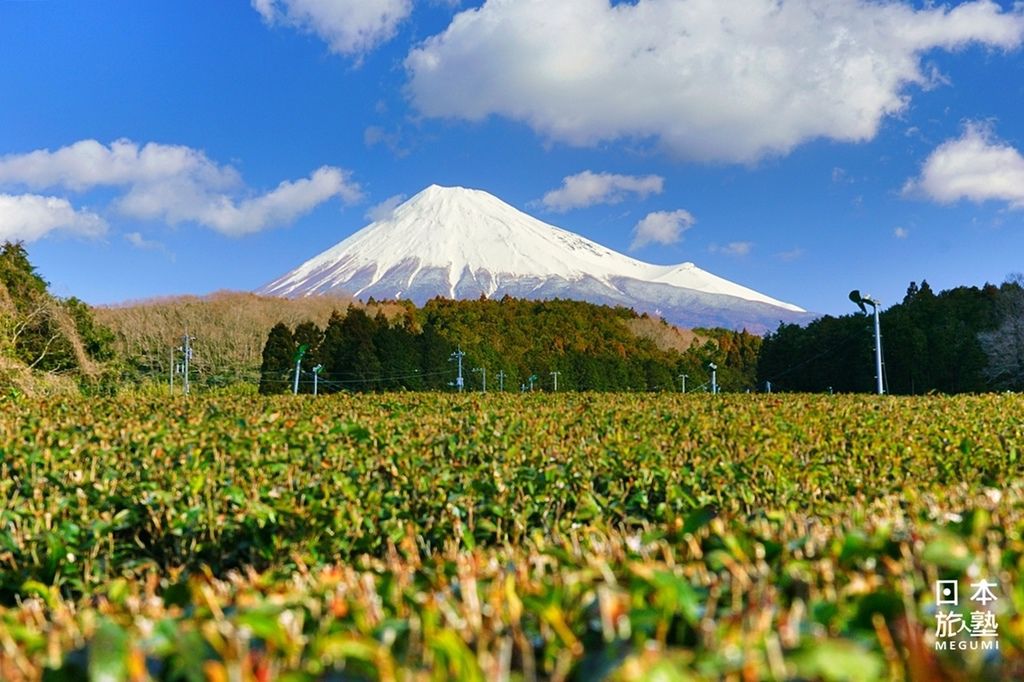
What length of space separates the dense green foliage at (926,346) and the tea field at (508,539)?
3337 centimetres

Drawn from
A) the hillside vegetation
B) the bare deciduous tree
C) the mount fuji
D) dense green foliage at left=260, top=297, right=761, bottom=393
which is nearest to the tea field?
the hillside vegetation

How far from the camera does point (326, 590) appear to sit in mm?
1754

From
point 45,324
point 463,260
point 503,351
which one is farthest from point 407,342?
point 463,260

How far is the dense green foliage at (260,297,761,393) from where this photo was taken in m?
39.1

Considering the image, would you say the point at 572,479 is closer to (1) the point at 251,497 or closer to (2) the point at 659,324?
(1) the point at 251,497

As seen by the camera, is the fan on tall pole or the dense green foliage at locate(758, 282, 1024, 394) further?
the dense green foliage at locate(758, 282, 1024, 394)

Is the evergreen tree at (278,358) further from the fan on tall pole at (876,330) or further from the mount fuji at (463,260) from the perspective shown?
the mount fuji at (463,260)

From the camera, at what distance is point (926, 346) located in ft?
130

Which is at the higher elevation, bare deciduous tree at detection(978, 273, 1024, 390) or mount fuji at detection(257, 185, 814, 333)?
mount fuji at detection(257, 185, 814, 333)

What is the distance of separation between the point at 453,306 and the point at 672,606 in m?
54.3

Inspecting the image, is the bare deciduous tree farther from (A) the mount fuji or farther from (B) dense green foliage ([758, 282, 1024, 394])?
(A) the mount fuji

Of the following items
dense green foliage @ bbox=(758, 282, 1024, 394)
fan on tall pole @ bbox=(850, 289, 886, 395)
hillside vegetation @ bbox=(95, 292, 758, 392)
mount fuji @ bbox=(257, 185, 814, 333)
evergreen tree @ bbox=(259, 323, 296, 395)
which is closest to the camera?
fan on tall pole @ bbox=(850, 289, 886, 395)

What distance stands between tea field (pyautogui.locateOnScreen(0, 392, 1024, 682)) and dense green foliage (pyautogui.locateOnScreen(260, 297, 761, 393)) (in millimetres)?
30131

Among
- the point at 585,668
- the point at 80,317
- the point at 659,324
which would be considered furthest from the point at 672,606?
the point at 659,324
